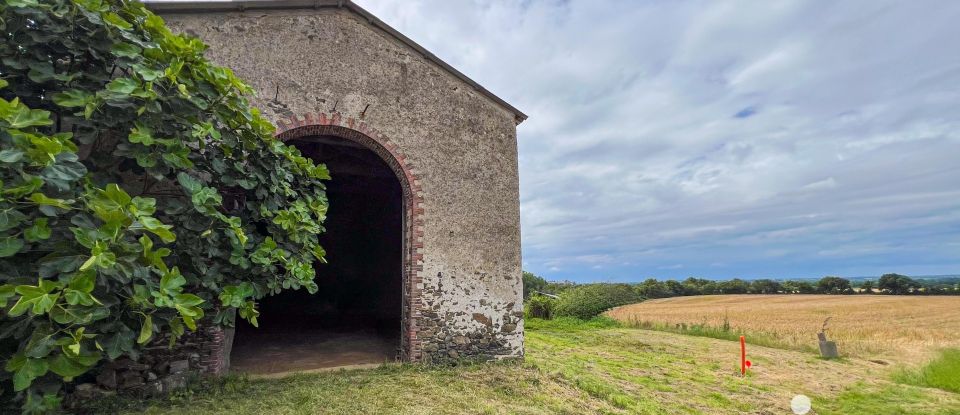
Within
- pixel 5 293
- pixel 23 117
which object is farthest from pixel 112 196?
pixel 5 293

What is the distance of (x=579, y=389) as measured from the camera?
7.01 metres

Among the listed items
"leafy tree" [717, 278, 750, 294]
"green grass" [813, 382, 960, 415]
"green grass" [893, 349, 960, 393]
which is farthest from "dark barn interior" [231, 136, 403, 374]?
"leafy tree" [717, 278, 750, 294]

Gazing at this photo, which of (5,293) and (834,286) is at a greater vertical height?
(5,293)

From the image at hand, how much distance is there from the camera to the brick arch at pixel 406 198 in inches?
275

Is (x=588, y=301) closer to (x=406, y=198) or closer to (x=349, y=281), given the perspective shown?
(x=349, y=281)

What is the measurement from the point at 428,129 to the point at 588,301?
1522cm

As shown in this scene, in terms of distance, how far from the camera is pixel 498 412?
544 cm

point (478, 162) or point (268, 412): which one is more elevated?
point (478, 162)

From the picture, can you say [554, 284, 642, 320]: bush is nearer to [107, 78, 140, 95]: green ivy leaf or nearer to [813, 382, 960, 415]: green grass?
[813, 382, 960, 415]: green grass

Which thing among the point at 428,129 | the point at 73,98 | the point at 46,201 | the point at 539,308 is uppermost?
the point at 428,129

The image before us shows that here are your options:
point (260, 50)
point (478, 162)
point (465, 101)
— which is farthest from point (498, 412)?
point (260, 50)

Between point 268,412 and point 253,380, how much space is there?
148 centimetres

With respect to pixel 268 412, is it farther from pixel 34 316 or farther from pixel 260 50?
pixel 260 50

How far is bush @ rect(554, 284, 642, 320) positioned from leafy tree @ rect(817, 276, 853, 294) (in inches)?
853
